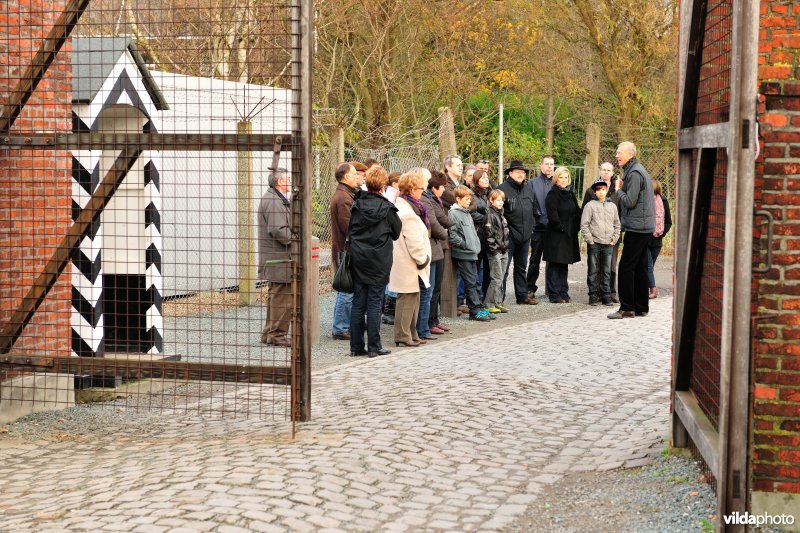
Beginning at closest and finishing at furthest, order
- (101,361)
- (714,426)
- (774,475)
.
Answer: (774,475), (714,426), (101,361)

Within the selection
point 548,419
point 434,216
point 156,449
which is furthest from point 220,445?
point 434,216

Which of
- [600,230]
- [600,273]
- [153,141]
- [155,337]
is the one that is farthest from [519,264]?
[153,141]

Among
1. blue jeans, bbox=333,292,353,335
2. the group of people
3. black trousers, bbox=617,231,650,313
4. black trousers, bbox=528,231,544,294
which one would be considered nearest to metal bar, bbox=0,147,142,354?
the group of people

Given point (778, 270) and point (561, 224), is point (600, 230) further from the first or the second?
point (778, 270)

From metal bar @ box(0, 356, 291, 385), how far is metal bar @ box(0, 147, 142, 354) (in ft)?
0.81

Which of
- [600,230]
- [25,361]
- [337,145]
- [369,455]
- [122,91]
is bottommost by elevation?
[369,455]

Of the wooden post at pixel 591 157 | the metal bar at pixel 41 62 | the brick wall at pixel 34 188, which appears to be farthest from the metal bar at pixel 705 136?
the wooden post at pixel 591 157

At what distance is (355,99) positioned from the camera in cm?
2286

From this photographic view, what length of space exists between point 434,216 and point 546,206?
3.57 metres

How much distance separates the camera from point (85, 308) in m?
9.71

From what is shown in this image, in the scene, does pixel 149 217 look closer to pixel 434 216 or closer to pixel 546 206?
pixel 434 216

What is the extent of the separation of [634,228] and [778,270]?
8.42 m

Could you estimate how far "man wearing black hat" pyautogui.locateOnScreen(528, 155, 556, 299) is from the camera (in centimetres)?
1659

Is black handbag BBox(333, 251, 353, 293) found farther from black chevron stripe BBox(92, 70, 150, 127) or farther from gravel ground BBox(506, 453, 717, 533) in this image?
gravel ground BBox(506, 453, 717, 533)
